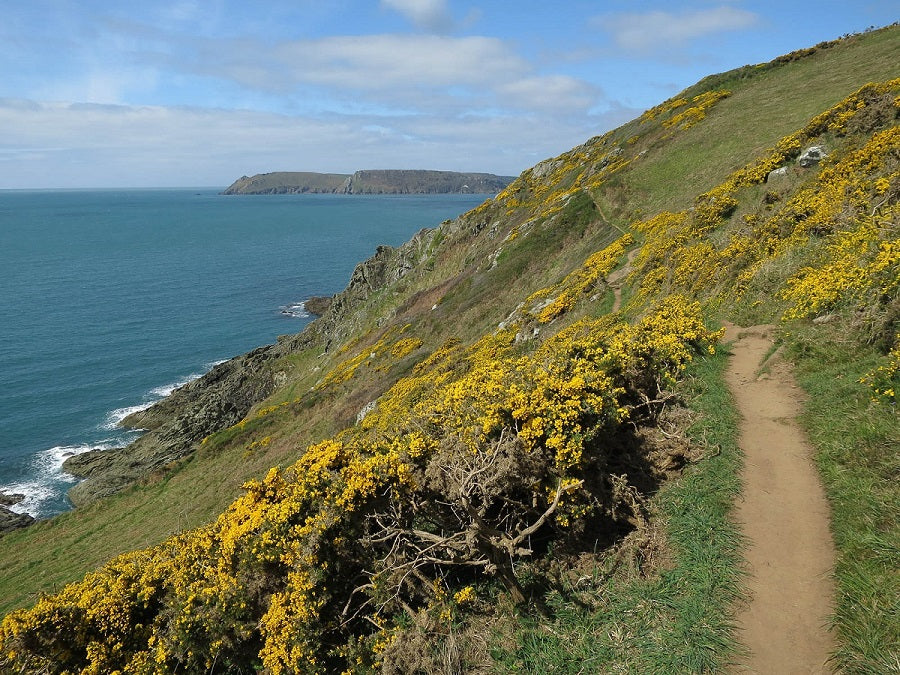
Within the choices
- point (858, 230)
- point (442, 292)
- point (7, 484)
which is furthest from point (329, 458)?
point (7, 484)

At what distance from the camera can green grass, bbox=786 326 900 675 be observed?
5895 millimetres

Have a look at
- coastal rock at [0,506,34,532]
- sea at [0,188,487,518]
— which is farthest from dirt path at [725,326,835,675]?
sea at [0,188,487,518]

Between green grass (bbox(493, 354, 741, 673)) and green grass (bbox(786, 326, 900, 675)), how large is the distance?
1425 millimetres

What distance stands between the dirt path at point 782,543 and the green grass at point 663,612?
11.4 inches

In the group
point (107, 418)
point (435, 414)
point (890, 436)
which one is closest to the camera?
point (890, 436)

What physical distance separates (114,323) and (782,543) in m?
101

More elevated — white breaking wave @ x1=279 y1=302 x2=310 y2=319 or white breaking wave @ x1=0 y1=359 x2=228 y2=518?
white breaking wave @ x1=279 y1=302 x2=310 y2=319

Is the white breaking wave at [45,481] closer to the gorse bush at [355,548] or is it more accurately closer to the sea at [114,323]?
the sea at [114,323]

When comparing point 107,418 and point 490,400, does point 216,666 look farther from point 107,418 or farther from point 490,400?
point 107,418

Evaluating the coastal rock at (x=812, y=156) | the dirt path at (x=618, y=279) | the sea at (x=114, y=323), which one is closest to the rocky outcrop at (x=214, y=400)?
the sea at (x=114, y=323)

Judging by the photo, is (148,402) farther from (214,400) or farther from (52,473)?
(52,473)

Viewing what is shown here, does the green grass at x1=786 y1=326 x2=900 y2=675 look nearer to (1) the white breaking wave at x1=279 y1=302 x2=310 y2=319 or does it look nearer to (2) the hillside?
(2) the hillside

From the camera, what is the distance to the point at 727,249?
66.2 ft

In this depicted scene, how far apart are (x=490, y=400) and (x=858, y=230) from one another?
1381cm
